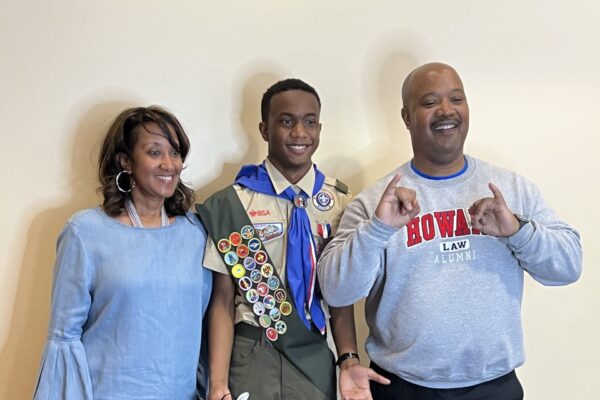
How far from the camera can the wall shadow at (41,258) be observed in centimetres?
151

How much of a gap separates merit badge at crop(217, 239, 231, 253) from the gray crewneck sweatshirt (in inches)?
10.1

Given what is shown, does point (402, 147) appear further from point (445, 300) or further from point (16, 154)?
point (16, 154)

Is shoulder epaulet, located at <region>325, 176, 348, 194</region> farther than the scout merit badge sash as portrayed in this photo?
Yes

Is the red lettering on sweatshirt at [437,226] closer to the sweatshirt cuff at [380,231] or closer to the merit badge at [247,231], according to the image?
the sweatshirt cuff at [380,231]

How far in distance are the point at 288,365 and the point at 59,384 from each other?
0.54m

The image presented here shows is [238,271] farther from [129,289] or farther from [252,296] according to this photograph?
[129,289]

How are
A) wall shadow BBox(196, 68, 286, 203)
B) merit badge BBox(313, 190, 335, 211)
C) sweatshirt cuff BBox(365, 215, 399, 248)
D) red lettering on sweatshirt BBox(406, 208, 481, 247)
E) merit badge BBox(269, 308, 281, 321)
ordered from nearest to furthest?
sweatshirt cuff BBox(365, 215, 399, 248), red lettering on sweatshirt BBox(406, 208, 481, 247), merit badge BBox(269, 308, 281, 321), merit badge BBox(313, 190, 335, 211), wall shadow BBox(196, 68, 286, 203)

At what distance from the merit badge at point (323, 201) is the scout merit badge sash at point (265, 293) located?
20 cm

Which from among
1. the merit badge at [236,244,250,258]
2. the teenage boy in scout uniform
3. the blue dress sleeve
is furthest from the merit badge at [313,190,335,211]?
the blue dress sleeve

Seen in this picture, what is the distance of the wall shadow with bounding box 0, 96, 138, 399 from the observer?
4.96 feet

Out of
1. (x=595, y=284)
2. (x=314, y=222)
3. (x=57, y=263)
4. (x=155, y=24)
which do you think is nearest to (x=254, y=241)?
(x=314, y=222)

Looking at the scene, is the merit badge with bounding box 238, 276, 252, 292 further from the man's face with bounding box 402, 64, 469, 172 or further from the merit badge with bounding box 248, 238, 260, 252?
the man's face with bounding box 402, 64, 469, 172

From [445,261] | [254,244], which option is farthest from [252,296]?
[445,261]

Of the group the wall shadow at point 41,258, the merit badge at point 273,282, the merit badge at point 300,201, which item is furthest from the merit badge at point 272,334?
the wall shadow at point 41,258
